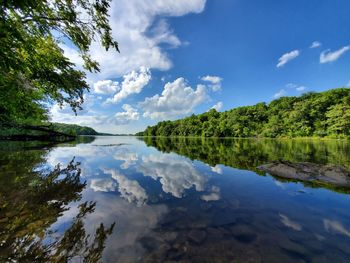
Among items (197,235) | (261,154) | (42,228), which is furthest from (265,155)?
(42,228)

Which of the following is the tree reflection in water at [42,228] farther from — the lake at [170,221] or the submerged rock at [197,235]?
the submerged rock at [197,235]

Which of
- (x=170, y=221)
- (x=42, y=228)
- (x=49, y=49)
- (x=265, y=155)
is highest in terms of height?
(x=49, y=49)

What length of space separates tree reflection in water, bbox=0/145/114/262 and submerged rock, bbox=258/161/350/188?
10550 mm

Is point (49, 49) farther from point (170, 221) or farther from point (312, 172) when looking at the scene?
point (312, 172)

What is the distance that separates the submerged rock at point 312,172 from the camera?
9.70 meters

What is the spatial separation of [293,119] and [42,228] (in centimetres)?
9012

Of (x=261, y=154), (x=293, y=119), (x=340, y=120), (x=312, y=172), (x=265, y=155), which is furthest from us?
(x=293, y=119)

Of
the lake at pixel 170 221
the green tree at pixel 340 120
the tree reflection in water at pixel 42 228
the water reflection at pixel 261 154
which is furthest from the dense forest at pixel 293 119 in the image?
the tree reflection in water at pixel 42 228

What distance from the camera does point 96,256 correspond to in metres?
3.68

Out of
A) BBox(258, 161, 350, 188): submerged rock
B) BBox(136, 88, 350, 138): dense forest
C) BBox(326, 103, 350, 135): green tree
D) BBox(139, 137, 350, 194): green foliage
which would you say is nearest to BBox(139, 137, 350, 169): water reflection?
BBox(139, 137, 350, 194): green foliage

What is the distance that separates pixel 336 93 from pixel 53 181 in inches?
3796

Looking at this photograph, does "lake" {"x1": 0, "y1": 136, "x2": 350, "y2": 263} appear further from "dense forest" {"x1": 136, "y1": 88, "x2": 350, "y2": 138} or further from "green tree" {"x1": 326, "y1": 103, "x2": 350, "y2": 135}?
"dense forest" {"x1": 136, "y1": 88, "x2": 350, "y2": 138}

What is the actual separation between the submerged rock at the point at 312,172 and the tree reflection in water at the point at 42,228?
1055cm

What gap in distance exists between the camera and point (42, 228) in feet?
15.1
